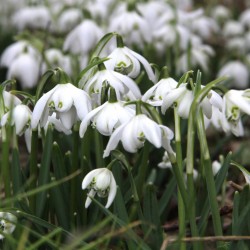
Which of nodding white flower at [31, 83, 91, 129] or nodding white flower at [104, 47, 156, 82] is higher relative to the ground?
nodding white flower at [104, 47, 156, 82]

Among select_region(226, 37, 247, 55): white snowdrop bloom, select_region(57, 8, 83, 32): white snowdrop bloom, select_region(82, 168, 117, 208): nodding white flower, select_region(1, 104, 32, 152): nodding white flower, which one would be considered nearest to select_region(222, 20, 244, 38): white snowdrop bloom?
select_region(226, 37, 247, 55): white snowdrop bloom

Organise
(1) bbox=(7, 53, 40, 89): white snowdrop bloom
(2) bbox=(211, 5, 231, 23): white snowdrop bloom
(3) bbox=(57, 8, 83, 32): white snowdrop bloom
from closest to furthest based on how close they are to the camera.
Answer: (1) bbox=(7, 53, 40, 89): white snowdrop bloom → (3) bbox=(57, 8, 83, 32): white snowdrop bloom → (2) bbox=(211, 5, 231, 23): white snowdrop bloom

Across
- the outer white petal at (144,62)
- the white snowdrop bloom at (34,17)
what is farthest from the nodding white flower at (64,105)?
the white snowdrop bloom at (34,17)

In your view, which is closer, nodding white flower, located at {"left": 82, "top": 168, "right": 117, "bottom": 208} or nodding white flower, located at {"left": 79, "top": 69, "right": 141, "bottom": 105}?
nodding white flower, located at {"left": 82, "top": 168, "right": 117, "bottom": 208}

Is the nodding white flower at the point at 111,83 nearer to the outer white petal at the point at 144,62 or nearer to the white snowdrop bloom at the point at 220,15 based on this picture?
the outer white petal at the point at 144,62

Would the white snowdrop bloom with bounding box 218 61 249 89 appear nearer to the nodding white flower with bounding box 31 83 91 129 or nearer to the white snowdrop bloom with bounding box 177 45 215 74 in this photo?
the white snowdrop bloom with bounding box 177 45 215 74

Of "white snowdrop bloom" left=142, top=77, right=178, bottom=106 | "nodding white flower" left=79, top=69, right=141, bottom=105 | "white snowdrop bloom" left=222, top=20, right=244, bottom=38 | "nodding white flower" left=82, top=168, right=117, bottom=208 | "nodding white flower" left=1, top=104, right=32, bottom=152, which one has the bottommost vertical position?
"white snowdrop bloom" left=222, top=20, right=244, bottom=38

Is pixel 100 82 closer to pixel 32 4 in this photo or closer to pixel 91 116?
pixel 91 116
